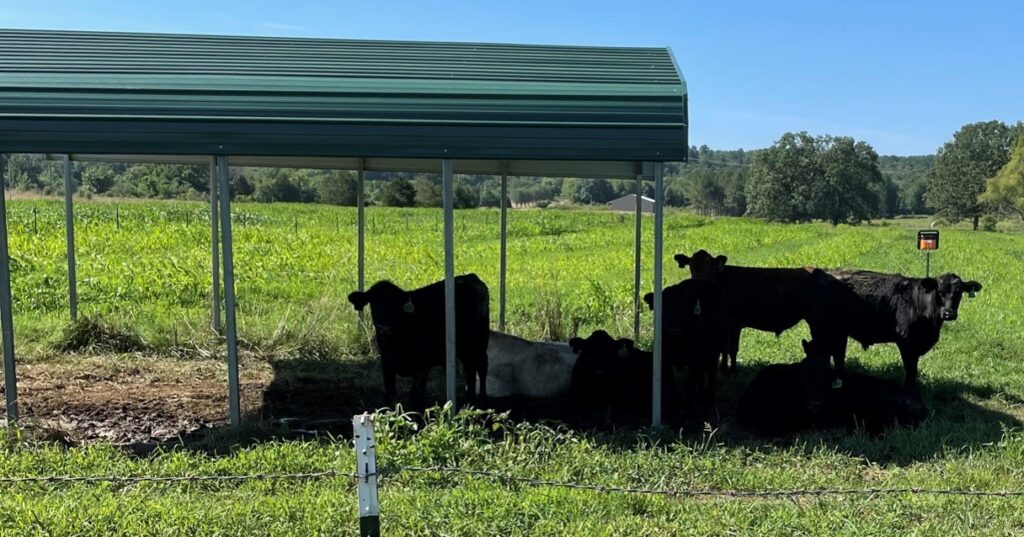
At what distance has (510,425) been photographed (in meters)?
8.04

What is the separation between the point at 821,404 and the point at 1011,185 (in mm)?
82460

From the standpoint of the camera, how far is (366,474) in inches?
171

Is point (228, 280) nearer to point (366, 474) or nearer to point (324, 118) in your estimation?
point (324, 118)

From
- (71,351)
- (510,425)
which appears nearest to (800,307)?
(510,425)

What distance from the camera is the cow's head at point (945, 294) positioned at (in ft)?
31.0

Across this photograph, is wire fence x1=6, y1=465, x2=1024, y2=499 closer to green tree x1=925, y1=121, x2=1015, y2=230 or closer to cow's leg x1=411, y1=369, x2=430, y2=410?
cow's leg x1=411, y1=369, x2=430, y2=410

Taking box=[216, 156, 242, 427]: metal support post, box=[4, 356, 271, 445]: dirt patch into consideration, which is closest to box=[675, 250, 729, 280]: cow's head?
box=[4, 356, 271, 445]: dirt patch

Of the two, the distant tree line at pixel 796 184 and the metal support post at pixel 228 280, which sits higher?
the distant tree line at pixel 796 184

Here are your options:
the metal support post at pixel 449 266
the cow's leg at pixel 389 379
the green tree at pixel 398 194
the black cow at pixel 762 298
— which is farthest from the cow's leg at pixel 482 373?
the green tree at pixel 398 194

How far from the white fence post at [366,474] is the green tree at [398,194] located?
4837 cm

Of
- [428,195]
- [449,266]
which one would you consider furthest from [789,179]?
[449,266]

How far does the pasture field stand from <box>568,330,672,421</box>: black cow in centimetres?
71

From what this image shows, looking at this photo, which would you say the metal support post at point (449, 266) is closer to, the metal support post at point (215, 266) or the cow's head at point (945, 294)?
the metal support post at point (215, 266)

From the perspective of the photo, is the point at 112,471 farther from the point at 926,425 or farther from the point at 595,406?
the point at 926,425
